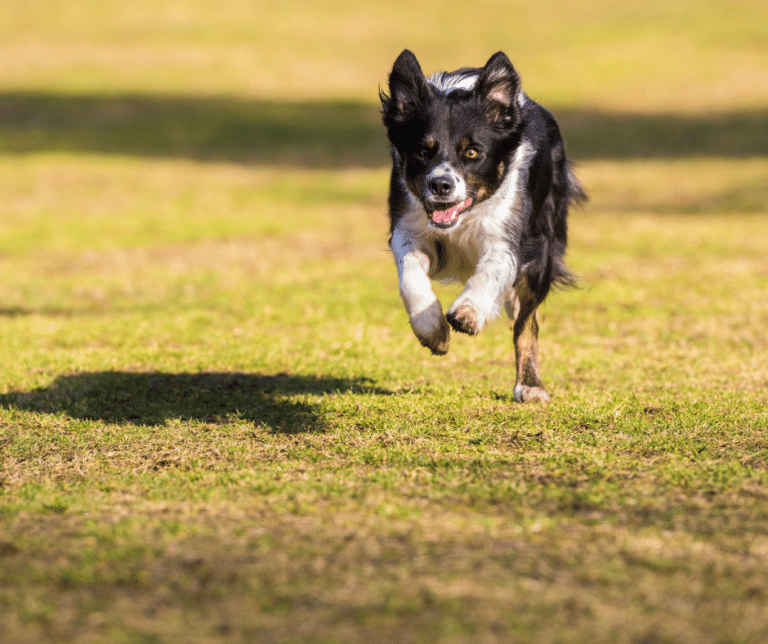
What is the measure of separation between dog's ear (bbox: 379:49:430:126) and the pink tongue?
75cm

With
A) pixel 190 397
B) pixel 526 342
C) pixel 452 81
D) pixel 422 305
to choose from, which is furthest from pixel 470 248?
pixel 190 397

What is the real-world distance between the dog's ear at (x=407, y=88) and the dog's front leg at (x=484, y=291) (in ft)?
3.67

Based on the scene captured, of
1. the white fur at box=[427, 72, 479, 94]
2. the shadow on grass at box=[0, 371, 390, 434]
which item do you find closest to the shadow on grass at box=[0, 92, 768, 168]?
the shadow on grass at box=[0, 371, 390, 434]

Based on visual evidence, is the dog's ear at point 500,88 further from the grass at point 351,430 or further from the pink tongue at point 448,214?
the grass at point 351,430

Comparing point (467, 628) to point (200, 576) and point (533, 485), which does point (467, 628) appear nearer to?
point (200, 576)

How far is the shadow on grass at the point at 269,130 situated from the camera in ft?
90.8

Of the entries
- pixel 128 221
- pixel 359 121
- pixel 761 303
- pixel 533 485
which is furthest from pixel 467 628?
pixel 359 121

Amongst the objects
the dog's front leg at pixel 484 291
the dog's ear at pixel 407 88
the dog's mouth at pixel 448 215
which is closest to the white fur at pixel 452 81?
the dog's ear at pixel 407 88

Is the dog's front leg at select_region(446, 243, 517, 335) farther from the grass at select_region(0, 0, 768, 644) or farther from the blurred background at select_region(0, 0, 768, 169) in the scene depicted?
the blurred background at select_region(0, 0, 768, 169)

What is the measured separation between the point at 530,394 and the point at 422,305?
1.34 meters

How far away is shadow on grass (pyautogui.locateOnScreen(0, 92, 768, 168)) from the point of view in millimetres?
27688

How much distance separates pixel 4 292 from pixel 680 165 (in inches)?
716

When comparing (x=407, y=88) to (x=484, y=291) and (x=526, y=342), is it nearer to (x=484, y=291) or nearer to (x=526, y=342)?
(x=484, y=291)

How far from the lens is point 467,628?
361 centimetres
